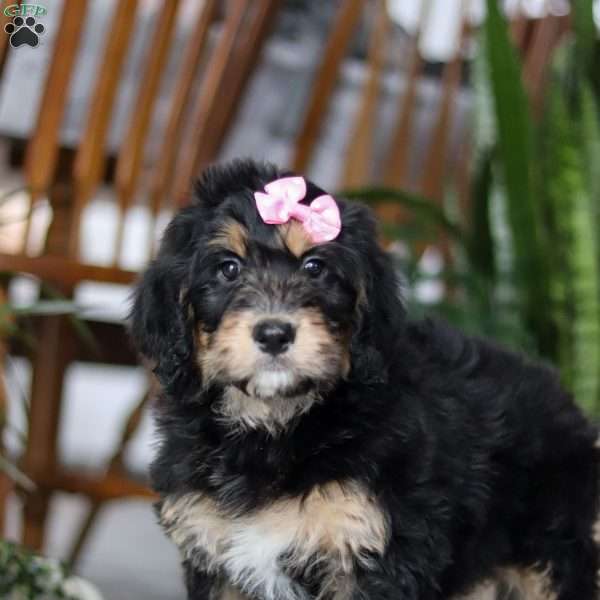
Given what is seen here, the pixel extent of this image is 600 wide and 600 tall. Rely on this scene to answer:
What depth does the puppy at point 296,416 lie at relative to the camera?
1.96 m

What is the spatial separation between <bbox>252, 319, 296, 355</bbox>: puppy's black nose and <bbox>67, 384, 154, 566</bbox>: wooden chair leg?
3.59ft

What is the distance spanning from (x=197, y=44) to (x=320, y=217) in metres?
1.36

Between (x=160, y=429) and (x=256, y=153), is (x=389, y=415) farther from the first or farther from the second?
(x=256, y=153)

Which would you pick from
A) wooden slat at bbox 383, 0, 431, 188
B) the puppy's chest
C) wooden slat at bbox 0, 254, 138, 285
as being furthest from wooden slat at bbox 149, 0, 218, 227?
the puppy's chest

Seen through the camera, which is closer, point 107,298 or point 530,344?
point 530,344

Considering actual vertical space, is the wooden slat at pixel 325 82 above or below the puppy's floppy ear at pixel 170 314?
above

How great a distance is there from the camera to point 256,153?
372cm

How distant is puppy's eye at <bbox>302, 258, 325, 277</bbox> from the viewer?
202 cm

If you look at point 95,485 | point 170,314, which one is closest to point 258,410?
point 170,314

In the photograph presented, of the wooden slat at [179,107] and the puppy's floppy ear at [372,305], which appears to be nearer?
the puppy's floppy ear at [372,305]

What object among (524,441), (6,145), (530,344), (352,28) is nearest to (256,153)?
(352,28)

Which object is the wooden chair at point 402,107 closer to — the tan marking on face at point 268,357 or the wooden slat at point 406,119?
the wooden slat at point 406,119

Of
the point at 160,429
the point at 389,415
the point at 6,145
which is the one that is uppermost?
the point at 6,145

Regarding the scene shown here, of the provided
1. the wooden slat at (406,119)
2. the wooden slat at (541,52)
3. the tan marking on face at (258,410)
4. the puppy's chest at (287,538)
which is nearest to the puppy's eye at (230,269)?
the tan marking on face at (258,410)
